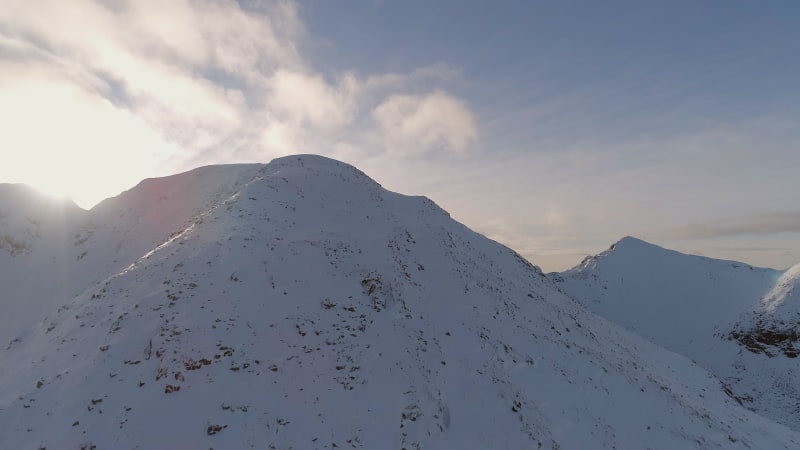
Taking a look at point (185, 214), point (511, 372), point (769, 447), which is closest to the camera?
point (511, 372)

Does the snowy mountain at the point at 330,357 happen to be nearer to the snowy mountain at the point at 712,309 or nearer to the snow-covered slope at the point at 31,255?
the snow-covered slope at the point at 31,255

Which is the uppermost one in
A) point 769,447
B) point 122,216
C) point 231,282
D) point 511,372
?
point 122,216

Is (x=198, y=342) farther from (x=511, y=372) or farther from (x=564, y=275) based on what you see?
(x=564, y=275)

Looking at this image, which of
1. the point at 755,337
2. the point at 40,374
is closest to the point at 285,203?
the point at 40,374

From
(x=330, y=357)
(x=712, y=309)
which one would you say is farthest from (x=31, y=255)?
(x=712, y=309)

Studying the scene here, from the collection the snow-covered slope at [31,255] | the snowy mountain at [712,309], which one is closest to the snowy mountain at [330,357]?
the snow-covered slope at [31,255]

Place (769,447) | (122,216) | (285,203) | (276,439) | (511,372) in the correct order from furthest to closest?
A: (122,216) → (285,203) → (769,447) → (511,372) → (276,439)

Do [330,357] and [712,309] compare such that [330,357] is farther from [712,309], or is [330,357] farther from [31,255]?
[712,309]
